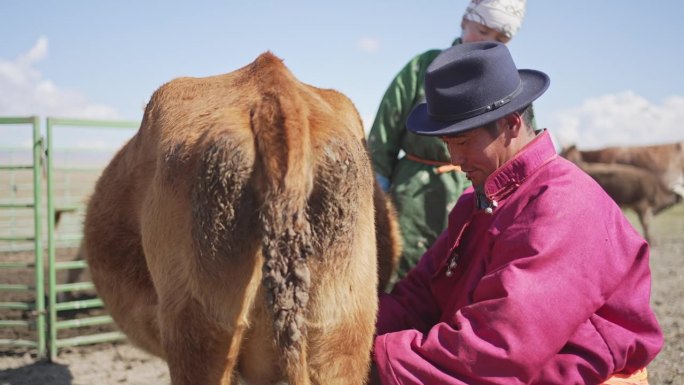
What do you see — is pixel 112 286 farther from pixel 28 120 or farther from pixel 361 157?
pixel 28 120

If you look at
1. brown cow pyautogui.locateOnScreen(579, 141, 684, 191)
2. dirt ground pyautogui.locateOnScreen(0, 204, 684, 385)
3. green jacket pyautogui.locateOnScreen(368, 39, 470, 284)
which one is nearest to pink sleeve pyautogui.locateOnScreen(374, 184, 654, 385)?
green jacket pyautogui.locateOnScreen(368, 39, 470, 284)

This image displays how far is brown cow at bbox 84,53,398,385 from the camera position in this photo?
1.75 meters

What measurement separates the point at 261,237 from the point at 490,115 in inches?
39.8

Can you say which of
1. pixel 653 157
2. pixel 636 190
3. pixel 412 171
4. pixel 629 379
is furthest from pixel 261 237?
pixel 653 157

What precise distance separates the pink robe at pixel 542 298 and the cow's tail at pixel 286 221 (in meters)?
0.47

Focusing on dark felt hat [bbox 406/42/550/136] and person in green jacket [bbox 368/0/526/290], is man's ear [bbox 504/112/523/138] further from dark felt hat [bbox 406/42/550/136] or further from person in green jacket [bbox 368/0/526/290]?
person in green jacket [bbox 368/0/526/290]

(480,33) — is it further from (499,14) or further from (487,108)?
(487,108)

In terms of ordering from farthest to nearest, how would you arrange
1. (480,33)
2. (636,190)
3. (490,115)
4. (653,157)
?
1. (653,157)
2. (636,190)
3. (480,33)
4. (490,115)

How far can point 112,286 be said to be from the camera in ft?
9.15

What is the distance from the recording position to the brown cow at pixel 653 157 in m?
18.3

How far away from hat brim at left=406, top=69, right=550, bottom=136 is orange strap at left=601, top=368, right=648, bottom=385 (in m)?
1.02

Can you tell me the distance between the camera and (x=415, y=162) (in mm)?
3926

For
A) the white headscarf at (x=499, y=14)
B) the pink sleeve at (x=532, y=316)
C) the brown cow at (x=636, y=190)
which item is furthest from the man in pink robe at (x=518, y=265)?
the brown cow at (x=636, y=190)

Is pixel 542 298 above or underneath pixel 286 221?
underneath
